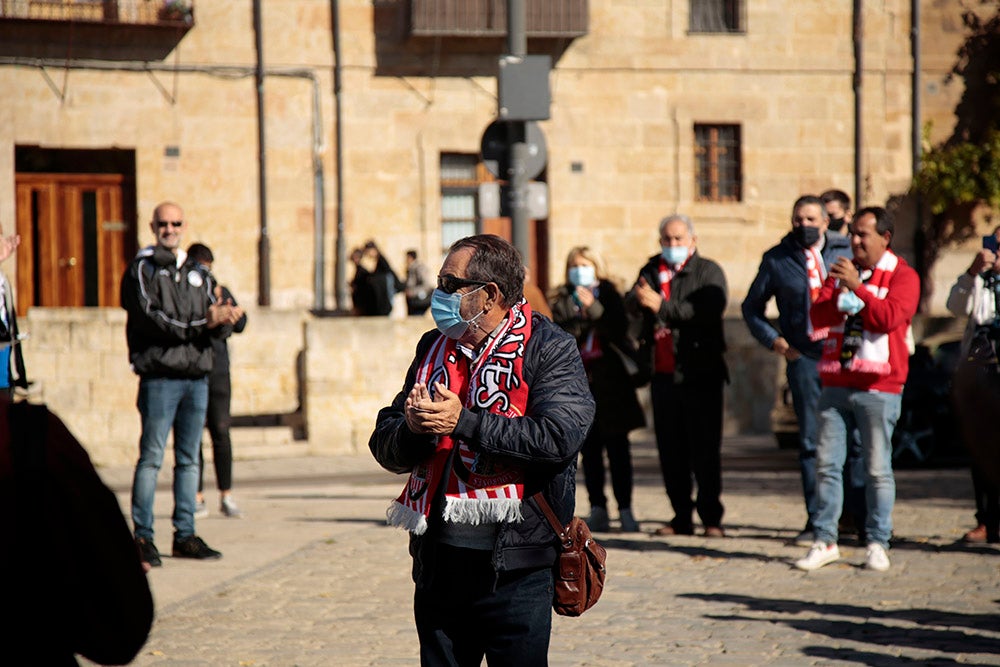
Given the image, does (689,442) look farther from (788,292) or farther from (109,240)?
(109,240)

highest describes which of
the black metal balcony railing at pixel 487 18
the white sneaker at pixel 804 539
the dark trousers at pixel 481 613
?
the black metal balcony railing at pixel 487 18

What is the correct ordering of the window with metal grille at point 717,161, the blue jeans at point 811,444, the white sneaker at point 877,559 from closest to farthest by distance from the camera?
the white sneaker at point 877,559
the blue jeans at point 811,444
the window with metal grille at point 717,161

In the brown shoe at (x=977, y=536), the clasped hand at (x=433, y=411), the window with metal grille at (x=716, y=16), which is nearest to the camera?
the clasped hand at (x=433, y=411)

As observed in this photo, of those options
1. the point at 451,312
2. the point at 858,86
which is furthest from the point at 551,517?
the point at 858,86

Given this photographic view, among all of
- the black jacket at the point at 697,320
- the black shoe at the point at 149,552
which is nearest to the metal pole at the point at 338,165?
the black jacket at the point at 697,320

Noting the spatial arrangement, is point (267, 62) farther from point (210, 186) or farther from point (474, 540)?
point (474, 540)

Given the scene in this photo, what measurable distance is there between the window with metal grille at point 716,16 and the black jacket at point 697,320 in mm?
18604

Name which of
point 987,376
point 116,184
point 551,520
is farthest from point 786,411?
point 116,184

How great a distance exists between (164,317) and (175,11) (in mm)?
17713

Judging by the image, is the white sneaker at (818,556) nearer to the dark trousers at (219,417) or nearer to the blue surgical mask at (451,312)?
the dark trousers at (219,417)

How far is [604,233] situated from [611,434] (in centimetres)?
1718

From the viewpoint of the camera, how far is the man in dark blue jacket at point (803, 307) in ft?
31.2

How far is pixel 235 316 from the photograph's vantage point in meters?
9.08

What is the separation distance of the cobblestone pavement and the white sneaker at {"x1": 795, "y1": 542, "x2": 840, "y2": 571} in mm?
54
